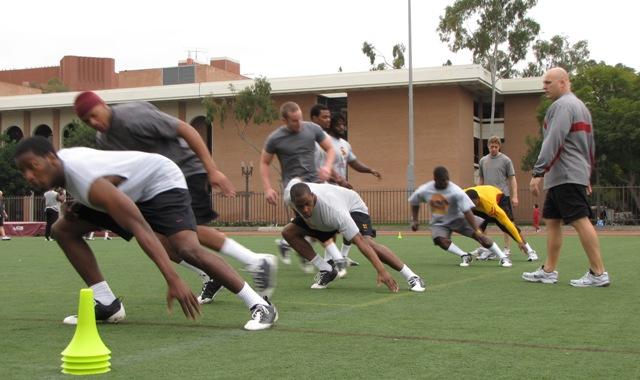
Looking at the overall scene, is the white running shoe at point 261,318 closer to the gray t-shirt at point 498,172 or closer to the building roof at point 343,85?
the gray t-shirt at point 498,172

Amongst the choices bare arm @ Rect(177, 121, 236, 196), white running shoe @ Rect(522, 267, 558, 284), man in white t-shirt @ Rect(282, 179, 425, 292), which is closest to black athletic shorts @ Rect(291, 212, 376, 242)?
man in white t-shirt @ Rect(282, 179, 425, 292)

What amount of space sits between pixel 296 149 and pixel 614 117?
3043 cm

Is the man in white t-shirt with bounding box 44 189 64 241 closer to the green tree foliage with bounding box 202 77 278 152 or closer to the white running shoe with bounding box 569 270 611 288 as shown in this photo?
the green tree foliage with bounding box 202 77 278 152

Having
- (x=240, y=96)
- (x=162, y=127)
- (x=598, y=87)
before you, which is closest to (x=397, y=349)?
(x=162, y=127)

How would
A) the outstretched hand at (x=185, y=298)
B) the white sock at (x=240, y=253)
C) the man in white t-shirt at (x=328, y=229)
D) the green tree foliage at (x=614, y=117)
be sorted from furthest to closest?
1. the green tree foliage at (x=614, y=117)
2. the man in white t-shirt at (x=328, y=229)
3. the white sock at (x=240, y=253)
4. the outstretched hand at (x=185, y=298)

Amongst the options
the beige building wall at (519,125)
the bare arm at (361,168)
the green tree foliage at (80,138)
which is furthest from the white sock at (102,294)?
the green tree foliage at (80,138)

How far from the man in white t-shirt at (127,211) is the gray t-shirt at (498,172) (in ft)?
27.3

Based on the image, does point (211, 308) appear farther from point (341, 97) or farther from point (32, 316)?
point (341, 97)

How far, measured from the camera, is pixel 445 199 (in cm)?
1166

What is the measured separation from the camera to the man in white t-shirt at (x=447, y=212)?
11430 mm

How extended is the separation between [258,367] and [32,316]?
2.86 m

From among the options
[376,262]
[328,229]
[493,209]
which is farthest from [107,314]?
[493,209]

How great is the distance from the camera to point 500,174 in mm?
13242

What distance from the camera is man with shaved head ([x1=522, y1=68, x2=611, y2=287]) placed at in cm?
805
